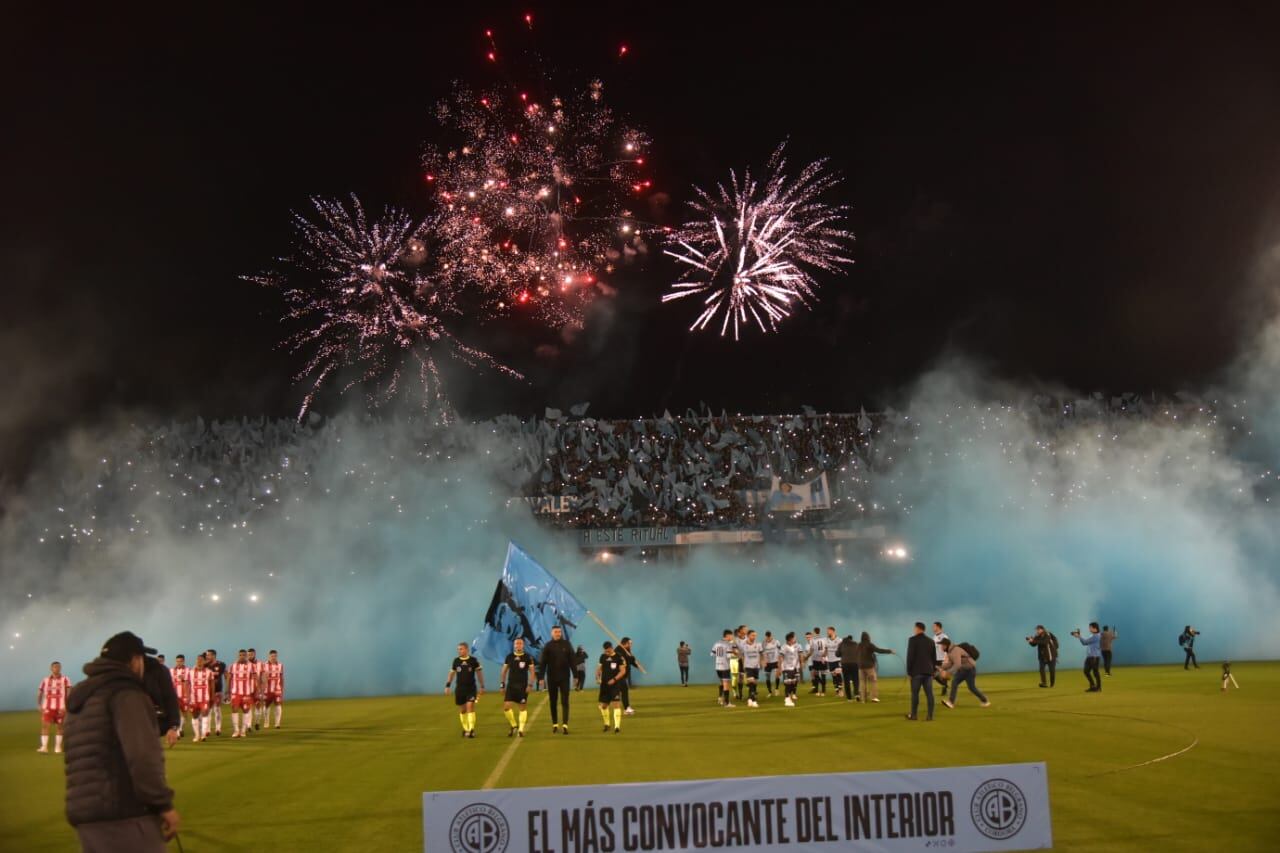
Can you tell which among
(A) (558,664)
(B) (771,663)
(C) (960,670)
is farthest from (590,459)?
(A) (558,664)

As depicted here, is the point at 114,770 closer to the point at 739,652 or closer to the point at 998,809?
the point at 998,809

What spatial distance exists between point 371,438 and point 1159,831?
1709 inches

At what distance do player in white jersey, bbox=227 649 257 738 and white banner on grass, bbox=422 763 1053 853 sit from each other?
17.1 meters

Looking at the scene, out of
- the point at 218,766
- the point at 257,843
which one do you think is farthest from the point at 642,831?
the point at 218,766

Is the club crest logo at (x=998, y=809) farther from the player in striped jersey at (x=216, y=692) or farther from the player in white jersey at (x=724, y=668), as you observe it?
the player in striped jersey at (x=216, y=692)

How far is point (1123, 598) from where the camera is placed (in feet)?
152

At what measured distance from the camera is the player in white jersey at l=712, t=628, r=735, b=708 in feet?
85.5

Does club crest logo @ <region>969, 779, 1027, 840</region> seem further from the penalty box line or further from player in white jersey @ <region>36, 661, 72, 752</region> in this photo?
player in white jersey @ <region>36, 661, 72, 752</region>

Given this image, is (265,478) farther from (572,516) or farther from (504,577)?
(504,577)

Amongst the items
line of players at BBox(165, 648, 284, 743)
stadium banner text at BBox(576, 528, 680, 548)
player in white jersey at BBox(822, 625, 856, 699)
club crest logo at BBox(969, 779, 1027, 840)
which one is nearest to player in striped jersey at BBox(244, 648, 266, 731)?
line of players at BBox(165, 648, 284, 743)

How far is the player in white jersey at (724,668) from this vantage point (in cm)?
2605

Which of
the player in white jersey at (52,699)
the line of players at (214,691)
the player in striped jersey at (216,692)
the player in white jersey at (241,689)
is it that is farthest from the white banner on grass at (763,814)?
the player in striped jersey at (216,692)

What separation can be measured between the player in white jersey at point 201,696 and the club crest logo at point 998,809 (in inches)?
718

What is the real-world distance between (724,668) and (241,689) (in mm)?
11392
